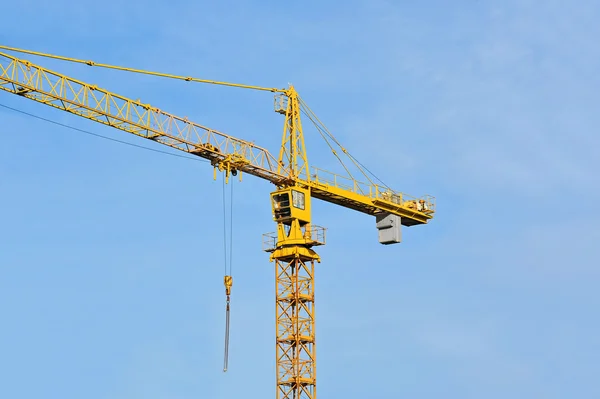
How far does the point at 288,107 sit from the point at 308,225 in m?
10.5

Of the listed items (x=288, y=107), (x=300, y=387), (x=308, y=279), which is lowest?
(x=300, y=387)

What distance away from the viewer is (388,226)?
112 m

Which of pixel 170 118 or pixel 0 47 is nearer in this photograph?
pixel 0 47

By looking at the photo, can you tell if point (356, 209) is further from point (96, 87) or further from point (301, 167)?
point (96, 87)

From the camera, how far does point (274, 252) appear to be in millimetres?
105438

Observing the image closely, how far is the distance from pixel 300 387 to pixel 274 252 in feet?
35.3

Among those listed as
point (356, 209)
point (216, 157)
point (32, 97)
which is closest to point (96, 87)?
point (32, 97)

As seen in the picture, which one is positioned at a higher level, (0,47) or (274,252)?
(0,47)

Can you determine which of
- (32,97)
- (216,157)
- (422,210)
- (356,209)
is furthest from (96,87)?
(422,210)

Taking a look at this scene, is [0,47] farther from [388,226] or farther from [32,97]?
[388,226]

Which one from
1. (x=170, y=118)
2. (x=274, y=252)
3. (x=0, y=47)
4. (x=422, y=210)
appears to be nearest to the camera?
(x=0, y=47)

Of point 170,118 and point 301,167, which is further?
point 301,167

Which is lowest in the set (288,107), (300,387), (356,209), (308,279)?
(300,387)

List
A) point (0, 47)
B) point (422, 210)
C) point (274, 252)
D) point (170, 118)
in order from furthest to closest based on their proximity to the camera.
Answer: point (422, 210) → point (274, 252) → point (170, 118) → point (0, 47)
